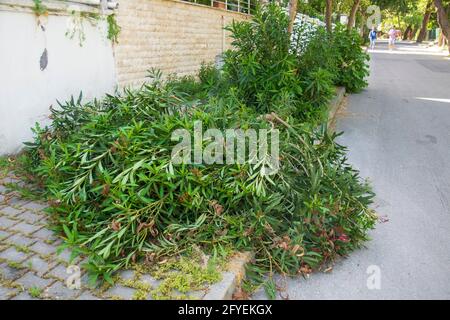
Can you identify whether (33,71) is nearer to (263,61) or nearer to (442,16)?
(263,61)

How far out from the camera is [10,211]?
12.2ft

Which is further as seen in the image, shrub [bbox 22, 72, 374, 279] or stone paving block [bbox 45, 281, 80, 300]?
shrub [bbox 22, 72, 374, 279]

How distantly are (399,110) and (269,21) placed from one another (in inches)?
175

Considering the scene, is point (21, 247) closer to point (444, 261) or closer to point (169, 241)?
point (169, 241)

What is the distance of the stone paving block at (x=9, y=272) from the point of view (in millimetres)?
2810

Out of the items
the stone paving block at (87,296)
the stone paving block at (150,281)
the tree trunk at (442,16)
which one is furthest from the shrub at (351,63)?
the tree trunk at (442,16)

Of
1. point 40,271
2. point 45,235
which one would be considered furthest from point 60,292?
point 45,235

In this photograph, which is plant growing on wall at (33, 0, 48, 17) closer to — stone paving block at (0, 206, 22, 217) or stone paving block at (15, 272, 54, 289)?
stone paving block at (0, 206, 22, 217)

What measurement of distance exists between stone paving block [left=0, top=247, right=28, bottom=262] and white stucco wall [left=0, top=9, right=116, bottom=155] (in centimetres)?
197

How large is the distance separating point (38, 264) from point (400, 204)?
3703 millimetres

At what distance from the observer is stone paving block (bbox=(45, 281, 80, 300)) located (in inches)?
105

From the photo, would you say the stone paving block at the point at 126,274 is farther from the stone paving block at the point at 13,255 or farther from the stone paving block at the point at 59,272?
the stone paving block at the point at 13,255

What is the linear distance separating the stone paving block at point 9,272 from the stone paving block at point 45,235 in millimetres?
415

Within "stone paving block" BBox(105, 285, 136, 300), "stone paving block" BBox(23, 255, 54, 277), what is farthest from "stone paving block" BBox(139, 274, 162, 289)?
"stone paving block" BBox(23, 255, 54, 277)
